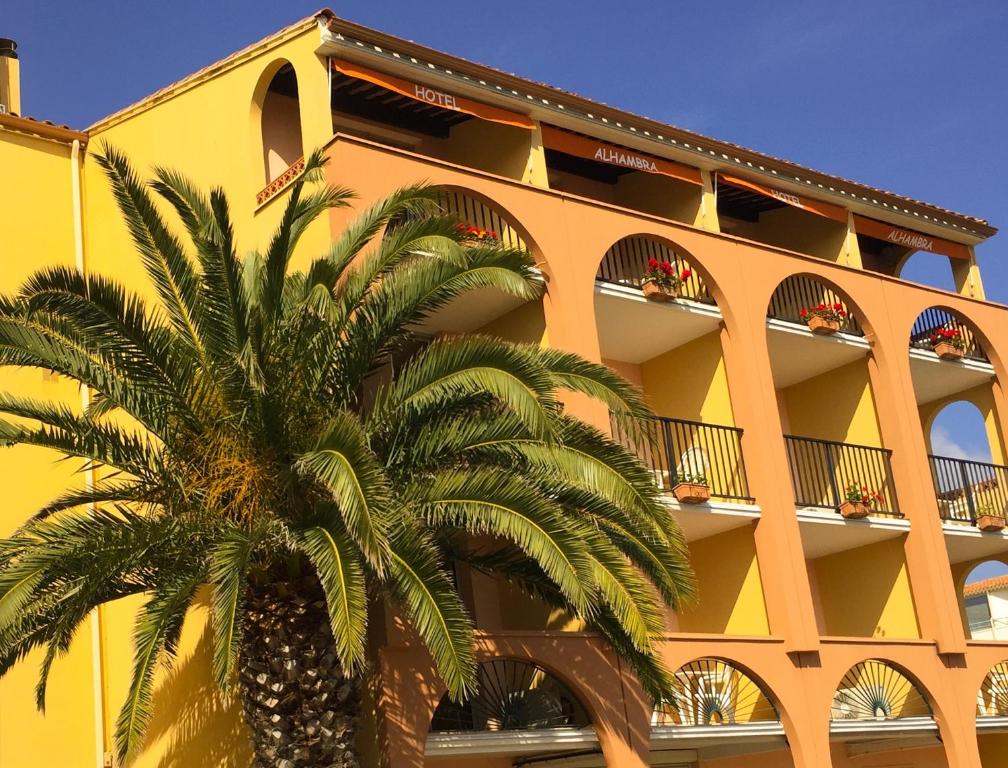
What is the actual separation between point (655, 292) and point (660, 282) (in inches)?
10.4

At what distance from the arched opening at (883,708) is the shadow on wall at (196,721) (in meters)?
9.31

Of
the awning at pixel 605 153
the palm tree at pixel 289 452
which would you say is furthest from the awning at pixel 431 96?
the palm tree at pixel 289 452

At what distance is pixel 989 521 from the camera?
81.2 feet

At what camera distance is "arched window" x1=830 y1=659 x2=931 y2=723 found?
22.6 metres

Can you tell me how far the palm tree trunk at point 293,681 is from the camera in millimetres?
14266

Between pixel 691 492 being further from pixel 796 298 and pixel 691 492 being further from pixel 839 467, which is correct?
pixel 796 298

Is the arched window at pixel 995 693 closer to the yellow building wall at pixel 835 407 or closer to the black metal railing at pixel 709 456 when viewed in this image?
the yellow building wall at pixel 835 407

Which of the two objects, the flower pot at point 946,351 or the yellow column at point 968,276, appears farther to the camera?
the yellow column at point 968,276

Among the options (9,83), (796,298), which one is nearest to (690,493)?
(796,298)

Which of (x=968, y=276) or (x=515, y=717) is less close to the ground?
(x=968, y=276)

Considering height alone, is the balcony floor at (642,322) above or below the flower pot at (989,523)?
above

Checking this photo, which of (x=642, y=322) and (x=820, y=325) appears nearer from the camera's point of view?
(x=642, y=322)

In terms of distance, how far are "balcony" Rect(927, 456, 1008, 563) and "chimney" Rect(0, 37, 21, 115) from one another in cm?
1569

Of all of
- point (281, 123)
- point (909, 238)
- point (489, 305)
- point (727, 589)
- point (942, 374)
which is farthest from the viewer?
point (909, 238)
